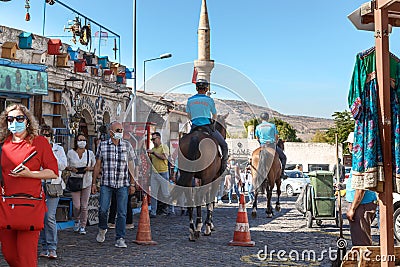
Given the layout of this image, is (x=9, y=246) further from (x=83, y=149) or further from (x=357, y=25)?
(x=83, y=149)

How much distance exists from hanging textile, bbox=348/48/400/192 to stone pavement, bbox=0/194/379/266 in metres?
3.47

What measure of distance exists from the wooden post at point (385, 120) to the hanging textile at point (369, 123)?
44mm

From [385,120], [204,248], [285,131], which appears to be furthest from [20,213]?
[285,131]

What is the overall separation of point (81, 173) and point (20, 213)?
516cm

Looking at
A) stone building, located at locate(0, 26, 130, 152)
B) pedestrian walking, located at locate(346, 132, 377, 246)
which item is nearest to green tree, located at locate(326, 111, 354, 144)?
stone building, located at locate(0, 26, 130, 152)

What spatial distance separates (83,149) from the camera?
10203 mm

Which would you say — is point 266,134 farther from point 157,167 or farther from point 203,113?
point 203,113

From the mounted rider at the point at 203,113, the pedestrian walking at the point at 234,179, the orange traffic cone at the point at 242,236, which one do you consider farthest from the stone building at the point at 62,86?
the pedestrian walking at the point at 234,179

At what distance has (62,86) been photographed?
14.5 metres

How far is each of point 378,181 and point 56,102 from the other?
11.2m

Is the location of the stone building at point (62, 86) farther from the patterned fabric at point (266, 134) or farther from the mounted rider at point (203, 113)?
the patterned fabric at point (266, 134)

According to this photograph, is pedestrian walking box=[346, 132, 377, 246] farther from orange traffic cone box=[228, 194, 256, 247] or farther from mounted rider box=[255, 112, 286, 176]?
mounted rider box=[255, 112, 286, 176]

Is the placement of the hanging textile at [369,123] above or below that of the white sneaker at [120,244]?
above

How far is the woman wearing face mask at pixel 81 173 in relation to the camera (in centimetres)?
998
